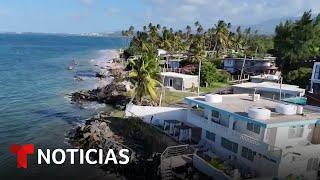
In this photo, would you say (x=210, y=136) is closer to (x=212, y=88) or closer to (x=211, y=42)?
(x=212, y=88)

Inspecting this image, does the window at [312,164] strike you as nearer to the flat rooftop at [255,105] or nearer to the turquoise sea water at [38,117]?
the flat rooftop at [255,105]

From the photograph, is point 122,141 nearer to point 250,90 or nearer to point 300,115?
point 300,115

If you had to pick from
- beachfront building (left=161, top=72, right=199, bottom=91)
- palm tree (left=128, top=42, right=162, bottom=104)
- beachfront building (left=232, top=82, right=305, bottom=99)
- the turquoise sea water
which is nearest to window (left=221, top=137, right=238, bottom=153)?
the turquoise sea water

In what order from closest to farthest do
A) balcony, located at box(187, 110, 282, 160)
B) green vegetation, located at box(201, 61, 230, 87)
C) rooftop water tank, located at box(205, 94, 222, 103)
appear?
balcony, located at box(187, 110, 282, 160)
rooftop water tank, located at box(205, 94, 222, 103)
green vegetation, located at box(201, 61, 230, 87)

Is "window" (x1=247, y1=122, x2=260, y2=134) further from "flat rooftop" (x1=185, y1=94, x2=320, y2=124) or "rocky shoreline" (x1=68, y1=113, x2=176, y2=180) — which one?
"rocky shoreline" (x1=68, y1=113, x2=176, y2=180)

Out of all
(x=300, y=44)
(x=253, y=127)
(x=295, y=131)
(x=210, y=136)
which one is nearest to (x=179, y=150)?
(x=210, y=136)

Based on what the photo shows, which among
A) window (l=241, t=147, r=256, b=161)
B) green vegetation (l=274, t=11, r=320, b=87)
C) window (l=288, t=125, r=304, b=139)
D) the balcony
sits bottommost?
window (l=241, t=147, r=256, b=161)

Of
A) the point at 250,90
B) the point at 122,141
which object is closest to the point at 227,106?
the point at 122,141
